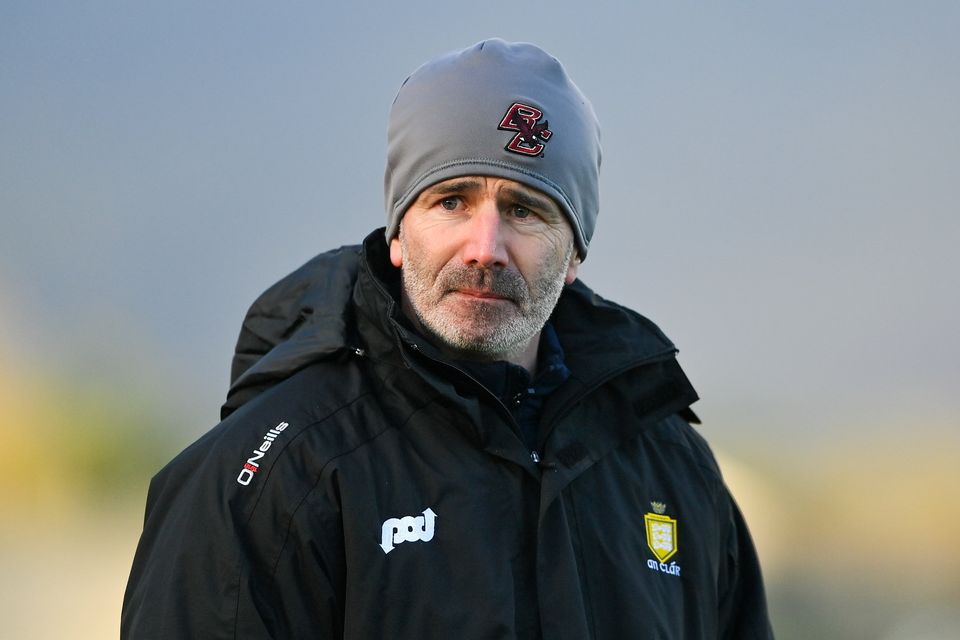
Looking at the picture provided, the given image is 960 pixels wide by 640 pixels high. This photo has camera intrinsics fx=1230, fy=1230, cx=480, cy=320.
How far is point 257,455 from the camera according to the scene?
73.8 inches

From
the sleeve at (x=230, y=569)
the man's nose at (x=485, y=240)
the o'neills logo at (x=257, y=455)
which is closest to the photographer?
the sleeve at (x=230, y=569)

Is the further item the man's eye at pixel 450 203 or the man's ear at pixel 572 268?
the man's ear at pixel 572 268

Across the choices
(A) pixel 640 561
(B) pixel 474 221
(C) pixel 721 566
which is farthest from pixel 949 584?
(B) pixel 474 221

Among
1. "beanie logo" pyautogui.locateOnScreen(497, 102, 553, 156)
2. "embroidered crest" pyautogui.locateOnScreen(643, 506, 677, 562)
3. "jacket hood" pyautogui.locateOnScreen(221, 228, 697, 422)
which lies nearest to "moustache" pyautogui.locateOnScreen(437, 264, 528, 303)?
"jacket hood" pyautogui.locateOnScreen(221, 228, 697, 422)

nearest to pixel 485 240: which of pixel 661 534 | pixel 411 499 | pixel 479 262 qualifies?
pixel 479 262

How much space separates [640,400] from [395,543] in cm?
65

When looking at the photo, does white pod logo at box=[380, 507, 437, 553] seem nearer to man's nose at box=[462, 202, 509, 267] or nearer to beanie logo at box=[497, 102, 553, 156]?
man's nose at box=[462, 202, 509, 267]

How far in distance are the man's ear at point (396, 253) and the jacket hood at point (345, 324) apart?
25 mm

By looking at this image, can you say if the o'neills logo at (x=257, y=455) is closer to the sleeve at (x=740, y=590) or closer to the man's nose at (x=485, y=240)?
the man's nose at (x=485, y=240)

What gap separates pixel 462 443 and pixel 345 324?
0.95 ft

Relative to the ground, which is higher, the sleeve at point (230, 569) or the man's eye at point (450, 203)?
the man's eye at point (450, 203)

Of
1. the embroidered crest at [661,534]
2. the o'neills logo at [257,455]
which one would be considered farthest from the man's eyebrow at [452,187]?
the embroidered crest at [661,534]

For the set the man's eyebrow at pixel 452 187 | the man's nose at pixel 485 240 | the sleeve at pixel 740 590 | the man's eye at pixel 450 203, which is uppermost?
the man's eyebrow at pixel 452 187

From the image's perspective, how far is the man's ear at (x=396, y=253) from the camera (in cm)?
222
